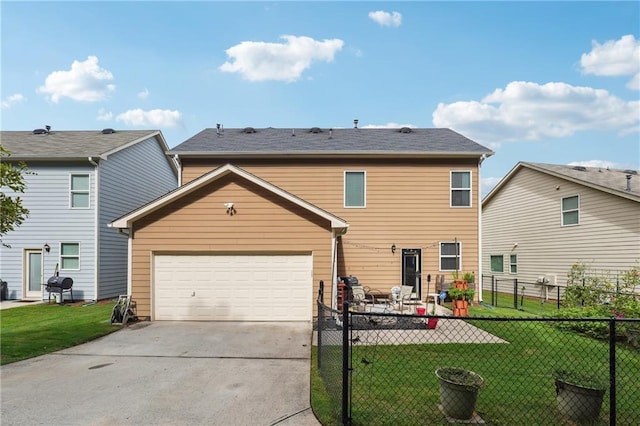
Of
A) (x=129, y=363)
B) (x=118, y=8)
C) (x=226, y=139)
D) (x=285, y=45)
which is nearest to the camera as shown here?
(x=129, y=363)

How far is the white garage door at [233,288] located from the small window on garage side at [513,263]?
13015 millimetres

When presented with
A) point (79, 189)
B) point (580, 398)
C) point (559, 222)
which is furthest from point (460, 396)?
point (79, 189)

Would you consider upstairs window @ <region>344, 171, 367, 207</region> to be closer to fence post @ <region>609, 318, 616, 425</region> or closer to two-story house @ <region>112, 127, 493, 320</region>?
two-story house @ <region>112, 127, 493, 320</region>

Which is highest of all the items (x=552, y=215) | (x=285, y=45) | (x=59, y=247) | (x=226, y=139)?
(x=285, y=45)

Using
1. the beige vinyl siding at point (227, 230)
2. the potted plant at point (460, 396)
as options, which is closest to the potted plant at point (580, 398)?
the potted plant at point (460, 396)

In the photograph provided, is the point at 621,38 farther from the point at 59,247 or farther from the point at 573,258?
the point at 59,247

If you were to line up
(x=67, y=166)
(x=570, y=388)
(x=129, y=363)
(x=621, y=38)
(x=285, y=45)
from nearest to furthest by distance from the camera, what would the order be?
(x=570, y=388)
(x=129, y=363)
(x=621, y=38)
(x=285, y=45)
(x=67, y=166)

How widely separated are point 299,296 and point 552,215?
12.6 metres

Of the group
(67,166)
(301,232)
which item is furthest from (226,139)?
(301,232)

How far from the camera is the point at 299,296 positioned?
1084 cm

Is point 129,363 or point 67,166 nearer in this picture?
point 129,363

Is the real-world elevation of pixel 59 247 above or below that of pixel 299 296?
above

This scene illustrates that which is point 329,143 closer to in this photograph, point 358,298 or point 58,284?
point 358,298

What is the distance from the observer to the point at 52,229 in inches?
591
